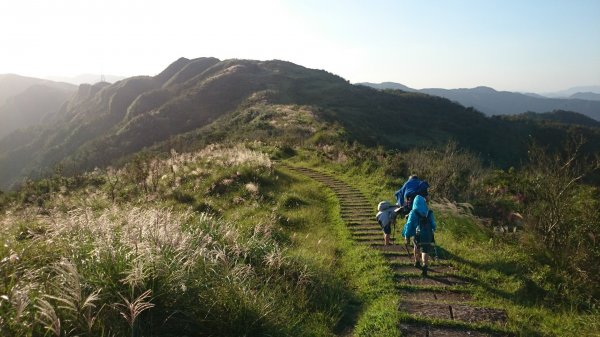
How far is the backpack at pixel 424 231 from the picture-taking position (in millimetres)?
7664

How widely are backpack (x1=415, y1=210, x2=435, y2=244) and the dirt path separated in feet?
2.11

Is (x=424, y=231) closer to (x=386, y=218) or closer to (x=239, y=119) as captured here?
(x=386, y=218)

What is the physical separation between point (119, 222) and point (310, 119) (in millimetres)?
35749

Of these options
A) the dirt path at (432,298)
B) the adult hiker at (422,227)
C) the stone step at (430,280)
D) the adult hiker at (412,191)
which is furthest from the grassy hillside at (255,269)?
the adult hiker at (412,191)

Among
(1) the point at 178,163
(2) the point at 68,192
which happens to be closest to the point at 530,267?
(1) the point at 178,163

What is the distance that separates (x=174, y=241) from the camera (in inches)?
199

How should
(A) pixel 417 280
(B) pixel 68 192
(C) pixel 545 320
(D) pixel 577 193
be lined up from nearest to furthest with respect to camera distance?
(C) pixel 545 320
(A) pixel 417 280
(D) pixel 577 193
(B) pixel 68 192

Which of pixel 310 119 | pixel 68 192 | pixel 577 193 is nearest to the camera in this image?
pixel 577 193

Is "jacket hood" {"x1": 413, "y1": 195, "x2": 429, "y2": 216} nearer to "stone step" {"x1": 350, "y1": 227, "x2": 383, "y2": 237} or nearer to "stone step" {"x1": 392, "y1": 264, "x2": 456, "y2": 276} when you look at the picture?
"stone step" {"x1": 392, "y1": 264, "x2": 456, "y2": 276}

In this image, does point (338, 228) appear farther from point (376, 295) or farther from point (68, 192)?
point (68, 192)

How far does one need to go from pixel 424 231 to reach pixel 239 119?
51.0 meters

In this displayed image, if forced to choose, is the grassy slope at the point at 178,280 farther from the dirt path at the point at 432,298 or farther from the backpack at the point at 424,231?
the backpack at the point at 424,231

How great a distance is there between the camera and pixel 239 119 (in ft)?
186

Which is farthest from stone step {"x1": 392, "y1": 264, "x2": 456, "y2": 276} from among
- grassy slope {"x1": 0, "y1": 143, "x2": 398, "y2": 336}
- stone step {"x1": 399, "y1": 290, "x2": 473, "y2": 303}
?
stone step {"x1": 399, "y1": 290, "x2": 473, "y2": 303}
